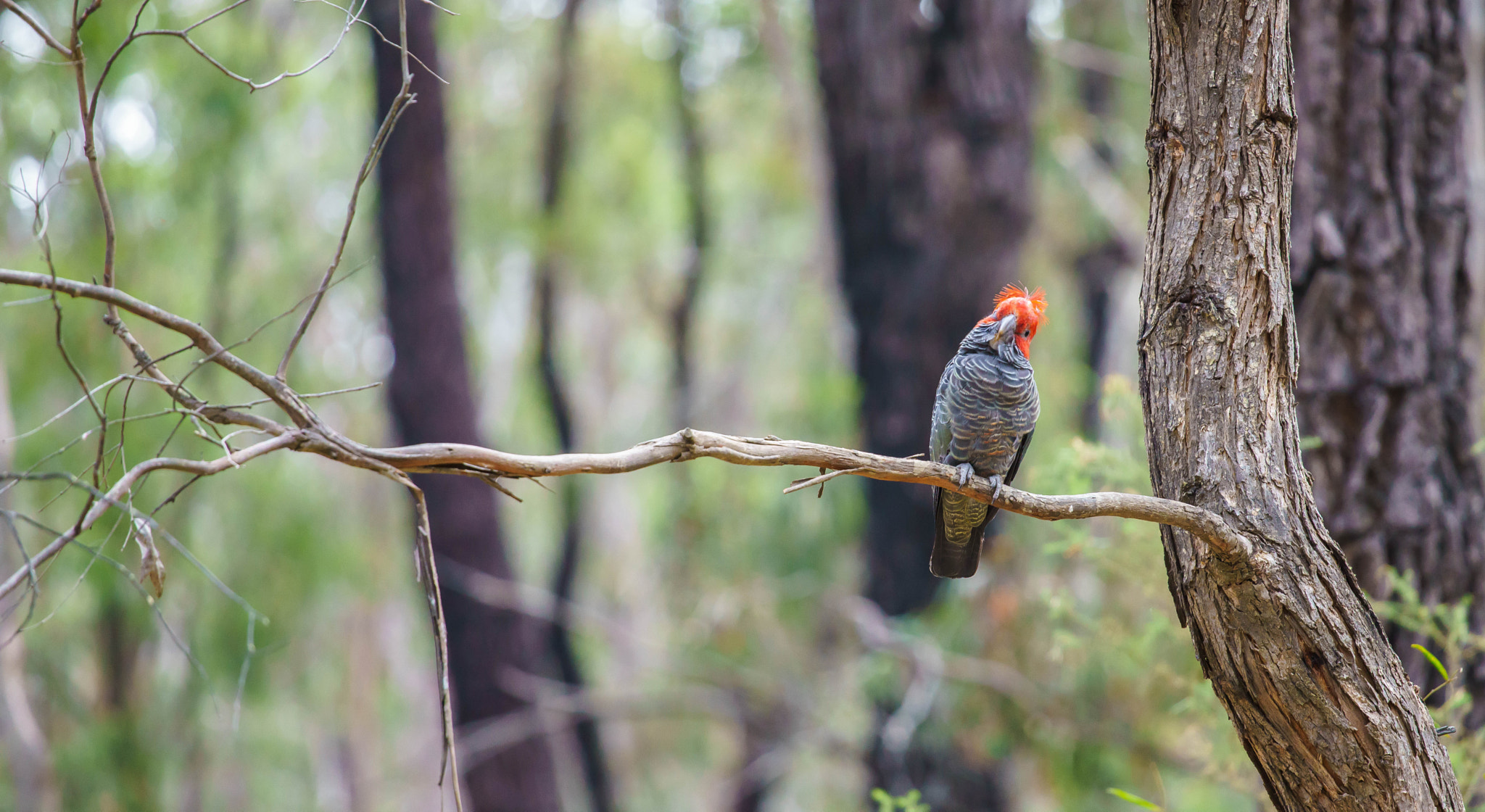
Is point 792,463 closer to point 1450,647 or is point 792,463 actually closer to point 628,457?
point 628,457

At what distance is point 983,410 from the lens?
2.77 meters

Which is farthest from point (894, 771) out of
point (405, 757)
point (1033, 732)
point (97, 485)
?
point (405, 757)

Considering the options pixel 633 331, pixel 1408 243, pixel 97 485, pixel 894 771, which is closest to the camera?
Answer: pixel 97 485

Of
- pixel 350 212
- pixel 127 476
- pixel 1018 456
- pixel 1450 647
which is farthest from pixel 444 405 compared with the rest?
A: pixel 1450 647

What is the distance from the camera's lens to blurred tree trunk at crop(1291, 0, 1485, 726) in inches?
121

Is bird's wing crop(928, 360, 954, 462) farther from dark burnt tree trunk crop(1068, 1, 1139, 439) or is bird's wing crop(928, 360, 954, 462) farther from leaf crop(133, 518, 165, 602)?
dark burnt tree trunk crop(1068, 1, 1139, 439)

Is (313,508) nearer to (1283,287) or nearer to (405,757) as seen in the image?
(1283,287)

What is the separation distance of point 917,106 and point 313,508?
6426 millimetres

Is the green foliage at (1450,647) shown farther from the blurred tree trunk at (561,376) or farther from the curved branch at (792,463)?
the blurred tree trunk at (561,376)

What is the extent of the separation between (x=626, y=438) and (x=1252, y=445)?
12.6 meters

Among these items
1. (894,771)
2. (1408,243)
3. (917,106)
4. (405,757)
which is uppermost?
(917,106)

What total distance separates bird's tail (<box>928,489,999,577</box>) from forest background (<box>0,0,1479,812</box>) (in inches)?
11.9

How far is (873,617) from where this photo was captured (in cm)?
565

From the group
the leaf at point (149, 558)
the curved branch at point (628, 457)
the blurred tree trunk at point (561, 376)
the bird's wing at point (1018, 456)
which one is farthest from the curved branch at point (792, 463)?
the blurred tree trunk at point (561, 376)
